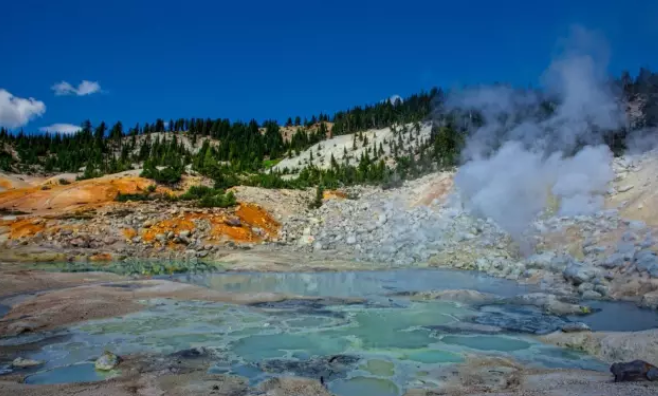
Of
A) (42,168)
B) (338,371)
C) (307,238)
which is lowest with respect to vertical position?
(338,371)

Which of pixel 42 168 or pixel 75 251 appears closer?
pixel 75 251

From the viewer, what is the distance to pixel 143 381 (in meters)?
5.93

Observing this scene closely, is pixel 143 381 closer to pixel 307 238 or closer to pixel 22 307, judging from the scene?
pixel 22 307

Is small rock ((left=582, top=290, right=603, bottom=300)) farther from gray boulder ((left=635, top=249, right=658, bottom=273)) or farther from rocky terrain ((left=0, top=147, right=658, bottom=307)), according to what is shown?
gray boulder ((left=635, top=249, right=658, bottom=273))

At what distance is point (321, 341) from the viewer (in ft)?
26.5

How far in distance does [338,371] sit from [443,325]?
10.7 ft

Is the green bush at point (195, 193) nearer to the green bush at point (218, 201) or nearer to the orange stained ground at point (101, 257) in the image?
the green bush at point (218, 201)

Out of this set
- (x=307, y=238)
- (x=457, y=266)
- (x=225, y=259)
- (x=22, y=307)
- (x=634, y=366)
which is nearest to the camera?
(x=634, y=366)

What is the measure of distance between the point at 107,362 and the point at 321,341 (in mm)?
3271

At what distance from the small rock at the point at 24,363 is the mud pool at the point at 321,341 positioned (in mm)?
130

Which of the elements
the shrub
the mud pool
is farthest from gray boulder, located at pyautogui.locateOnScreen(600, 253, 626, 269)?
the shrub

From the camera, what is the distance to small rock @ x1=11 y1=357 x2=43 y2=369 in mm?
6500

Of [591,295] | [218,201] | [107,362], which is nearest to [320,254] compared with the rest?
[218,201]

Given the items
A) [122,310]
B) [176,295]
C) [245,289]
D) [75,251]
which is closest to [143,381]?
Result: [122,310]
